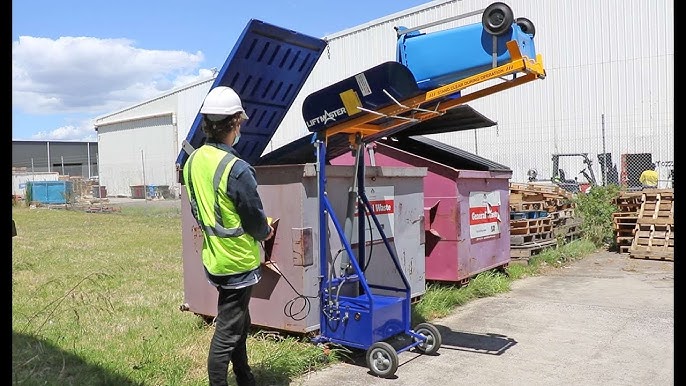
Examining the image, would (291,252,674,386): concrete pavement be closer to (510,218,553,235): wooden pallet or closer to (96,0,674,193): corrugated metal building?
(510,218,553,235): wooden pallet

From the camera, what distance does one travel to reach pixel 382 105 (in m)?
4.67

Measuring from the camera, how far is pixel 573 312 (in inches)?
269

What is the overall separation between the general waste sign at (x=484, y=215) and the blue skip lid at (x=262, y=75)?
11.1ft

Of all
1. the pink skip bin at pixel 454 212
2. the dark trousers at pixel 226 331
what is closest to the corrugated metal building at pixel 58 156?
the pink skip bin at pixel 454 212

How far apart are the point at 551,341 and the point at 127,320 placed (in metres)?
4.22

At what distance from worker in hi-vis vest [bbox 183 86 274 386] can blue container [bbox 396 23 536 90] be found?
1.55 m

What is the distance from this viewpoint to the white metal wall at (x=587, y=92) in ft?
63.9

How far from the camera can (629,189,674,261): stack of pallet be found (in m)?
10.9

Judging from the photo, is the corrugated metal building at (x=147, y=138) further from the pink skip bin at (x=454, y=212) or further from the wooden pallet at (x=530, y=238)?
the pink skip bin at (x=454, y=212)

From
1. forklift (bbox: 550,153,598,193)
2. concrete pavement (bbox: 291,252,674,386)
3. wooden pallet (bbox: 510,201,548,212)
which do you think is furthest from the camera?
forklift (bbox: 550,153,598,193)

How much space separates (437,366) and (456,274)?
111 inches

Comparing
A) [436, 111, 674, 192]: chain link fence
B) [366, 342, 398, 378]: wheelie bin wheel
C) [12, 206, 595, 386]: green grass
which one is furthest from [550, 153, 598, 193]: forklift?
[366, 342, 398, 378]: wheelie bin wheel

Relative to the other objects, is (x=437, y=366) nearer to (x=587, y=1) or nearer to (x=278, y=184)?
(x=278, y=184)
